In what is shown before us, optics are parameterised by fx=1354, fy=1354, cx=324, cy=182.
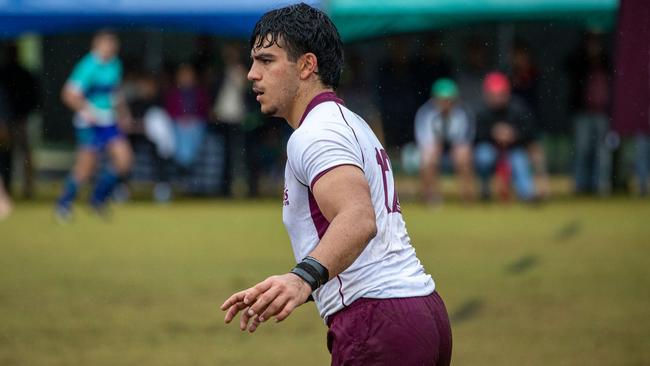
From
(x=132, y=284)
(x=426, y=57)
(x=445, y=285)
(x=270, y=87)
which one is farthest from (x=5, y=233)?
(x=270, y=87)

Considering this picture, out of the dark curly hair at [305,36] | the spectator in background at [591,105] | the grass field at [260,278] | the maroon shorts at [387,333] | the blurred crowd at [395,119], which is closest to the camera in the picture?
the maroon shorts at [387,333]

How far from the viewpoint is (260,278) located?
37.4ft

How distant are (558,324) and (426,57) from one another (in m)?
11.9

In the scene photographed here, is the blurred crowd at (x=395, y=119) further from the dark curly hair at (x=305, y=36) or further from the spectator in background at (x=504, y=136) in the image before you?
the dark curly hair at (x=305, y=36)

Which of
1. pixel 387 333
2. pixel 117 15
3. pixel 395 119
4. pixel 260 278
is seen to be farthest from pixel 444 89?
pixel 387 333

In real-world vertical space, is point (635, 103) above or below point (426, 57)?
above

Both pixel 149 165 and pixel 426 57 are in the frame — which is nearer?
pixel 426 57

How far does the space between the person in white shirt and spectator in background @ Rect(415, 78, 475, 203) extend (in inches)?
606

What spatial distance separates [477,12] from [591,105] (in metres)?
2.91

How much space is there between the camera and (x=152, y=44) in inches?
957

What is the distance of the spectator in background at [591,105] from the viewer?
67.8 feet

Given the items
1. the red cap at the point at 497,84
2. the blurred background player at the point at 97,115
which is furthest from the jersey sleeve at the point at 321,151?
the red cap at the point at 497,84

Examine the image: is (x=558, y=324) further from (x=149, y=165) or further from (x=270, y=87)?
(x=149, y=165)

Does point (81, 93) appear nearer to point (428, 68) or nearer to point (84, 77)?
point (84, 77)
